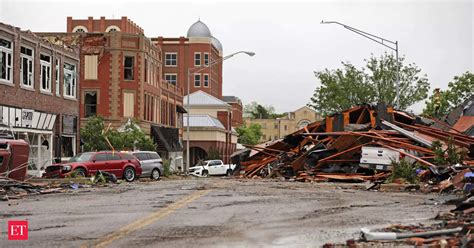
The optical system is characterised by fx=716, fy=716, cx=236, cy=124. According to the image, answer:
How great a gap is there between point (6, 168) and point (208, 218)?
39.7ft

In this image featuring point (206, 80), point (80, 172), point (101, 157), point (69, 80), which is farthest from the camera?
point (206, 80)

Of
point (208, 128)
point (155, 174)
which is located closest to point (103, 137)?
point (155, 174)

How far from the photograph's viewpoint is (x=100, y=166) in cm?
3366

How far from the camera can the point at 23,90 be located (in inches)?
1492

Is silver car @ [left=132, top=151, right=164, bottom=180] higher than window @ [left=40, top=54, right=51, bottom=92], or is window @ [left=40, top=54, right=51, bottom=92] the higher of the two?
window @ [left=40, top=54, right=51, bottom=92]

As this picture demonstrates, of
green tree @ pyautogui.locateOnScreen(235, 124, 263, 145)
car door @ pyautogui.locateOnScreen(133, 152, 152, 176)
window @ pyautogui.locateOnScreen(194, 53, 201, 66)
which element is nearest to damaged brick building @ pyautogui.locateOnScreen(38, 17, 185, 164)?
car door @ pyautogui.locateOnScreen(133, 152, 152, 176)

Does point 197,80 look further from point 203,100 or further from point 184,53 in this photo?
point 203,100

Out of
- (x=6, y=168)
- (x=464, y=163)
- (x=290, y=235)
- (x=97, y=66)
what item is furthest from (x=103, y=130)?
(x=290, y=235)

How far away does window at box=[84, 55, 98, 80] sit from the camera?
5781 centimetres

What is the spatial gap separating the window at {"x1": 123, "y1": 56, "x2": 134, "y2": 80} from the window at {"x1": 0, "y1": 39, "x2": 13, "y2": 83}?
22178 millimetres

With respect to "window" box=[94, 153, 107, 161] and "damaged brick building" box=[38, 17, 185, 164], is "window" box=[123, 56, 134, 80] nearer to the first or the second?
"damaged brick building" box=[38, 17, 185, 164]

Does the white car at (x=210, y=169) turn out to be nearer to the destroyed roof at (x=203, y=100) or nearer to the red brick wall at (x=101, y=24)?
the red brick wall at (x=101, y=24)

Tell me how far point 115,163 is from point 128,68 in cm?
2546

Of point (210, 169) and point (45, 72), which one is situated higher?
point (45, 72)
